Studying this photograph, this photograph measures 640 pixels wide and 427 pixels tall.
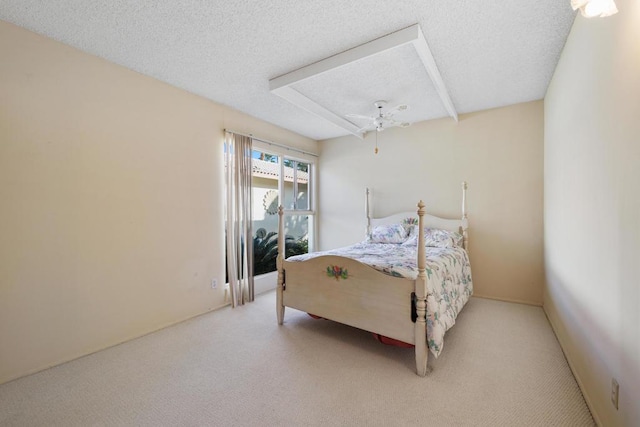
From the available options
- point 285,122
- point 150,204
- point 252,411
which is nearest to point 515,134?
point 285,122

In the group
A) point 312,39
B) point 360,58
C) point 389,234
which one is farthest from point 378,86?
point 389,234

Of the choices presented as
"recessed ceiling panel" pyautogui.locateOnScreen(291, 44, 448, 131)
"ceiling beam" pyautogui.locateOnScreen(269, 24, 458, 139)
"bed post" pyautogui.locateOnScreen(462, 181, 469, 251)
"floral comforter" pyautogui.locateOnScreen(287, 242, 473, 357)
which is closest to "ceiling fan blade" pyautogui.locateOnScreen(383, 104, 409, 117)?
"recessed ceiling panel" pyautogui.locateOnScreen(291, 44, 448, 131)

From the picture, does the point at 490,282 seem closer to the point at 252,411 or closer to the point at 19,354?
the point at 252,411

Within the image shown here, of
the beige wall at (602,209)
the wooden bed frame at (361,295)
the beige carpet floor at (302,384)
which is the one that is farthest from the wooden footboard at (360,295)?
the beige wall at (602,209)

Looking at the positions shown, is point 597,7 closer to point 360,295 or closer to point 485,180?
point 360,295

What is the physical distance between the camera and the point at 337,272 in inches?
94.2

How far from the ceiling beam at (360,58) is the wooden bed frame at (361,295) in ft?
4.18

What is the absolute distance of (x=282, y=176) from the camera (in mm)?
4387

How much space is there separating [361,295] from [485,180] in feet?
8.52

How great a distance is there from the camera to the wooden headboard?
3.63 meters

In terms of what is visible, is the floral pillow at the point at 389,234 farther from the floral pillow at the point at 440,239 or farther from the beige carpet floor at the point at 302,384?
the beige carpet floor at the point at 302,384

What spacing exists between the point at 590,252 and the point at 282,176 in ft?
12.0

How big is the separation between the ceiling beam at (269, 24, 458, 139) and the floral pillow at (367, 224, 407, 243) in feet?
5.53

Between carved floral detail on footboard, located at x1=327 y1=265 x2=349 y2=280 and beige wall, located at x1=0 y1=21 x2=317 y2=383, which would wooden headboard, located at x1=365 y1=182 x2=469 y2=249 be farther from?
beige wall, located at x1=0 y1=21 x2=317 y2=383
